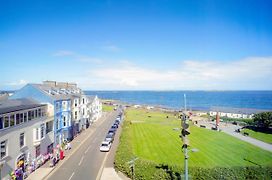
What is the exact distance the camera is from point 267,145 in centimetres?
4800

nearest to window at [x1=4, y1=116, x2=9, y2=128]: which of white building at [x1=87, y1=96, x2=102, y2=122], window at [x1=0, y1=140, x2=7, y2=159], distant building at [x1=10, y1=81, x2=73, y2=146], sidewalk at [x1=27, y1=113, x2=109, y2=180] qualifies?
window at [x1=0, y1=140, x2=7, y2=159]

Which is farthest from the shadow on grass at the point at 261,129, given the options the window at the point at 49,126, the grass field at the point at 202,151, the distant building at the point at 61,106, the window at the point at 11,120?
the window at the point at 11,120

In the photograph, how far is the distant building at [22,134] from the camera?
2717 cm

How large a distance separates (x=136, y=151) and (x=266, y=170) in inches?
750

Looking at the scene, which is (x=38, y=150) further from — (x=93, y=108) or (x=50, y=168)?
(x=93, y=108)

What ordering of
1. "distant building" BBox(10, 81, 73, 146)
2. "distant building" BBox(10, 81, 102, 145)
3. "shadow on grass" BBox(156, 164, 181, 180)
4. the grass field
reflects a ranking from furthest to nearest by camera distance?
"distant building" BBox(10, 81, 102, 145), "distant building" BBox(10, 81, 73, 146), the grass field, "shadow on grass" BBox(156, 164, 181, 180)

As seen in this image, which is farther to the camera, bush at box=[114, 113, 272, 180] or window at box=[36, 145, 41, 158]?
window at box=[36, 145, 41, 158]

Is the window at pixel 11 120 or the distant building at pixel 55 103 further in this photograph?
the distant building at pixel 55 103

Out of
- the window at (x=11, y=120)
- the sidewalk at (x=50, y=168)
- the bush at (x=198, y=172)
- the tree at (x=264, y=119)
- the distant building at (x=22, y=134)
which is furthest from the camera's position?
the tree at (x=264, y=119)

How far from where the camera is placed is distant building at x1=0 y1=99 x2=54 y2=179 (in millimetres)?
27172

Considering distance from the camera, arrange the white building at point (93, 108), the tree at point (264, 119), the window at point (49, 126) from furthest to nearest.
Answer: the white building at point (93, 108)
the tree at point (264, 119)
the window at point (49, 126)

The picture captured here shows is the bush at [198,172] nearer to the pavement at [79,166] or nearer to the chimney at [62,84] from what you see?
the pavement at [79,166]

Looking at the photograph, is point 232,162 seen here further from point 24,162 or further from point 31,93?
point 31,93

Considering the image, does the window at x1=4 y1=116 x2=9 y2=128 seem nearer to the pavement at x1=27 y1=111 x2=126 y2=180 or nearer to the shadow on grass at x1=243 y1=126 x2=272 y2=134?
the pavement at x1=27 y1=111 x2=126 y2=180
